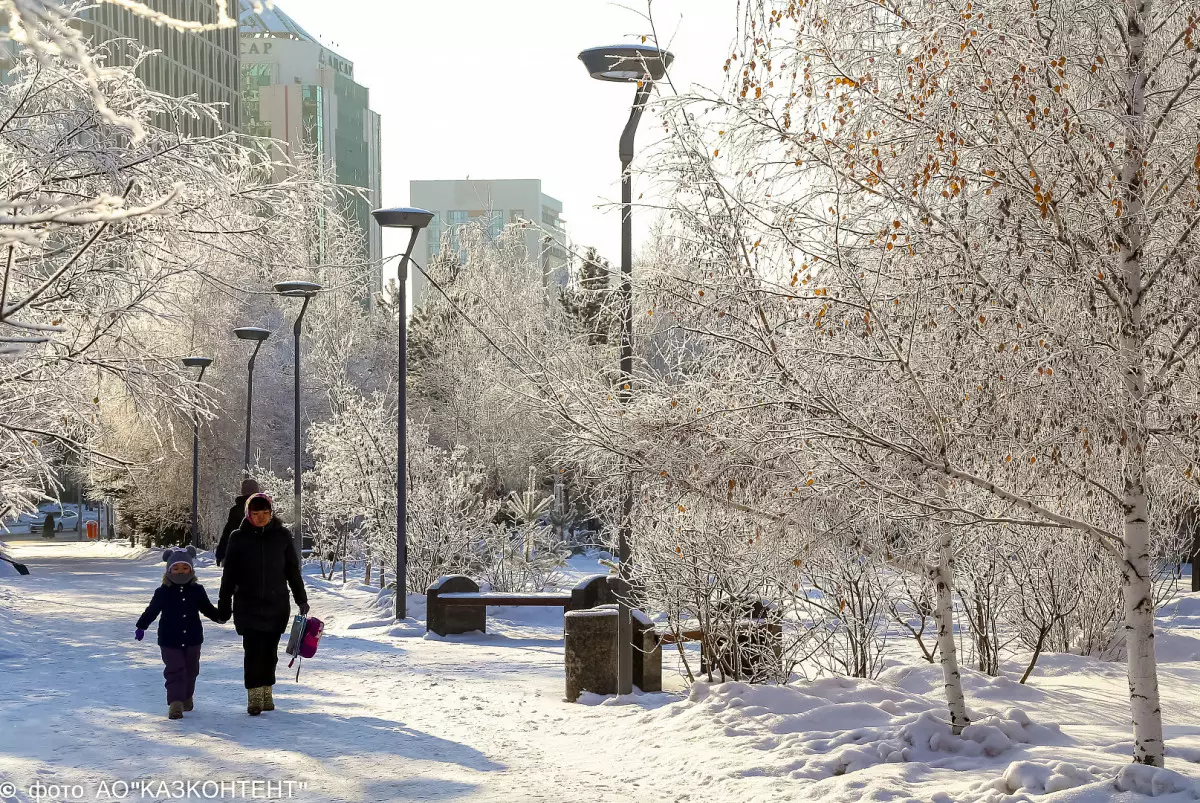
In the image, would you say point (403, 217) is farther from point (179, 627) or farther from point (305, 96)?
point (305, 96)

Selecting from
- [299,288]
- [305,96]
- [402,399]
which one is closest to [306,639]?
[402,399]

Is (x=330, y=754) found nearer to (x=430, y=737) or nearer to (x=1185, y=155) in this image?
(x=430, y=737)

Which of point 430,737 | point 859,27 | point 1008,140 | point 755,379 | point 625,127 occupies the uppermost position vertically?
point 625,127

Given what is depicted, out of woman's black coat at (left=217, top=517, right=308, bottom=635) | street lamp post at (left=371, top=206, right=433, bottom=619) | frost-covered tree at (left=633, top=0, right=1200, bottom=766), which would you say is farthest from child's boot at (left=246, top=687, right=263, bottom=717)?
street lamp post at (left=371, top=206, right=433, bottom=619)

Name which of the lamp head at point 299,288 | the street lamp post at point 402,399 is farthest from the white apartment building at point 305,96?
the street lamp post at point 402,399

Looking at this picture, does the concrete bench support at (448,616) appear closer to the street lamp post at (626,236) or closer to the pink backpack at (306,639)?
the street lamp post at (626,236)

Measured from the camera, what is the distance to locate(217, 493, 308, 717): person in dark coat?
9.14 metres

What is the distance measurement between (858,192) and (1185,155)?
151cm

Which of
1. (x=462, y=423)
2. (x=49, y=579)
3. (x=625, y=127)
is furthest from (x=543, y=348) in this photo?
(x=462, y=423)

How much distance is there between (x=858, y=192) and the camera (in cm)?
650

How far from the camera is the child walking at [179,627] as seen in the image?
898 cm

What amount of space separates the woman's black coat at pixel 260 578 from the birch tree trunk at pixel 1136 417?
5.57 meters

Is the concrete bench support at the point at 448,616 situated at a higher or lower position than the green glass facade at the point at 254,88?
lower

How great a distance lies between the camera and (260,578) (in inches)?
365
